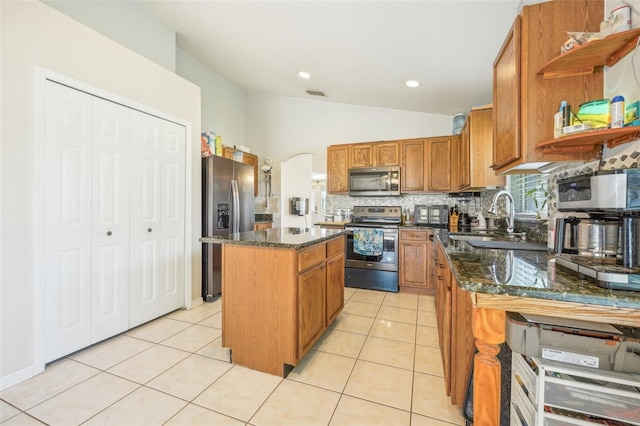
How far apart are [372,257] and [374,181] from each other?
3.77ft

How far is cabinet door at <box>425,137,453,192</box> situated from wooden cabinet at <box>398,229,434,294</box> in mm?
749

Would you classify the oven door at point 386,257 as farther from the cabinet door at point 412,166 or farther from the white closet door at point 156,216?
the white closet door at point 156,216

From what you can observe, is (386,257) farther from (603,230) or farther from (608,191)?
(608,191)

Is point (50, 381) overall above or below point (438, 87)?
below

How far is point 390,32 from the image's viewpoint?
230 centimetres

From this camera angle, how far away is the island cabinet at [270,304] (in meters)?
1.83

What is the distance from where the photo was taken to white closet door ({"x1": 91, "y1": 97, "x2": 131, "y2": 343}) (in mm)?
2223

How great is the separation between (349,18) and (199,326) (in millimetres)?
3057

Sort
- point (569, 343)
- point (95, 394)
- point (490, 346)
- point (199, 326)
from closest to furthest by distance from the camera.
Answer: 1. point (569, 343)
2. point (490, 346)
3. point (95, 394)
4. point (199, 326)

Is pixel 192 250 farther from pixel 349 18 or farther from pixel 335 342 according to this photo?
pixel 349 18

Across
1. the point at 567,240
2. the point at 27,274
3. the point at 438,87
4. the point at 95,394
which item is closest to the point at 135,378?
the point at 95,394

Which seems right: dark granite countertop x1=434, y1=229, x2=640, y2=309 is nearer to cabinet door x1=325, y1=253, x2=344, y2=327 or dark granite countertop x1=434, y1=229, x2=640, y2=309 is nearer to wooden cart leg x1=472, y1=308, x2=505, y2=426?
wooden cart leg x1=472, y1=308, x2=505, y2=426

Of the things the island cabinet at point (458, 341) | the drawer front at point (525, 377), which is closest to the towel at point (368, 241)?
the island cabinet at point (458, 341)

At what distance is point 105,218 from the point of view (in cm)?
229
